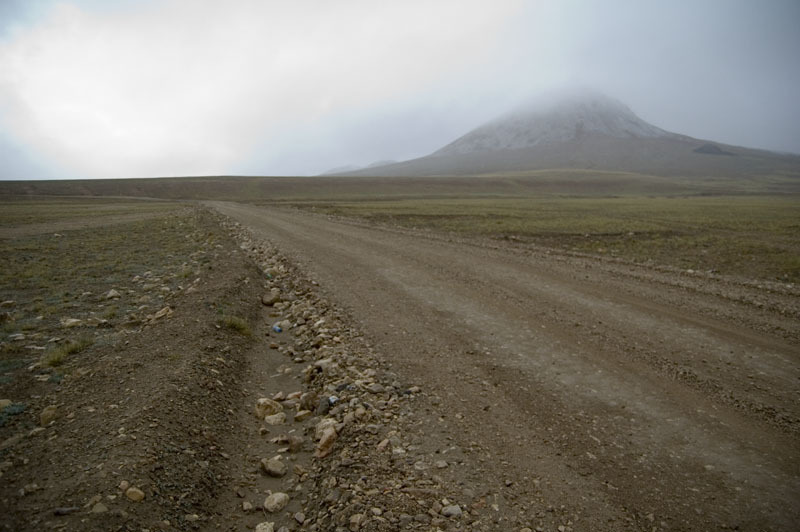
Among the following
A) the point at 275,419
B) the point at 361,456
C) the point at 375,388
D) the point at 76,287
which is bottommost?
the point at 275,419

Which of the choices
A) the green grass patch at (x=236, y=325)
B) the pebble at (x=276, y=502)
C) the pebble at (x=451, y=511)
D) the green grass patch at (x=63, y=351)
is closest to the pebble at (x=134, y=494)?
the pebble at (x=276, y=502)

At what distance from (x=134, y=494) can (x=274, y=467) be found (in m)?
1.46

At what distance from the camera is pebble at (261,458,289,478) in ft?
16.4

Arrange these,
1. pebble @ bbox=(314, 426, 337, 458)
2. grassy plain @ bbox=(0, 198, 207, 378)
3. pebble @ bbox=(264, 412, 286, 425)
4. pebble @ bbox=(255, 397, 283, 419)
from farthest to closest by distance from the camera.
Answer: grassy plain @ bbox=(0, 198, 207, 378) < pebble @ bbox=(255, 397, 283, 419) < pebble @ bbox=(264, 412, 286, 425) < pebble @ bbox=(314, 426, 337, 458)

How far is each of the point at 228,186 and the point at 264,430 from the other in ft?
444

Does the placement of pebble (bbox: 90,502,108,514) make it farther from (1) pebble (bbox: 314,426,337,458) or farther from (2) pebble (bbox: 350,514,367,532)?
(2) pebble (bbox: 350,514,367,532)

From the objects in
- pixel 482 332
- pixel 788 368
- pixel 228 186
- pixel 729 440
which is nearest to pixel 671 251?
pixel 788 368

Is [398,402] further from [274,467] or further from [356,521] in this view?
[356,521]

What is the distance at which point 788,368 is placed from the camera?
292 inches

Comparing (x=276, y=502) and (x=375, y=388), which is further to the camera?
(x=375, y=388)

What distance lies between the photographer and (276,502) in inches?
179

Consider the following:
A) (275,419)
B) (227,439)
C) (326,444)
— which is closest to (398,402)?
(326,444)

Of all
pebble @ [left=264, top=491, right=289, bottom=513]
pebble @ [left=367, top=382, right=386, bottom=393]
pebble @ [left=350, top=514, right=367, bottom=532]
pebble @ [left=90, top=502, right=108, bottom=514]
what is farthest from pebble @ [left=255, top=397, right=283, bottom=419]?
pebble @ [left=350, top=514, right=367, bottom=532]

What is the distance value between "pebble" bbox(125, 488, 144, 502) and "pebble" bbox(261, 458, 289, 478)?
133cm
